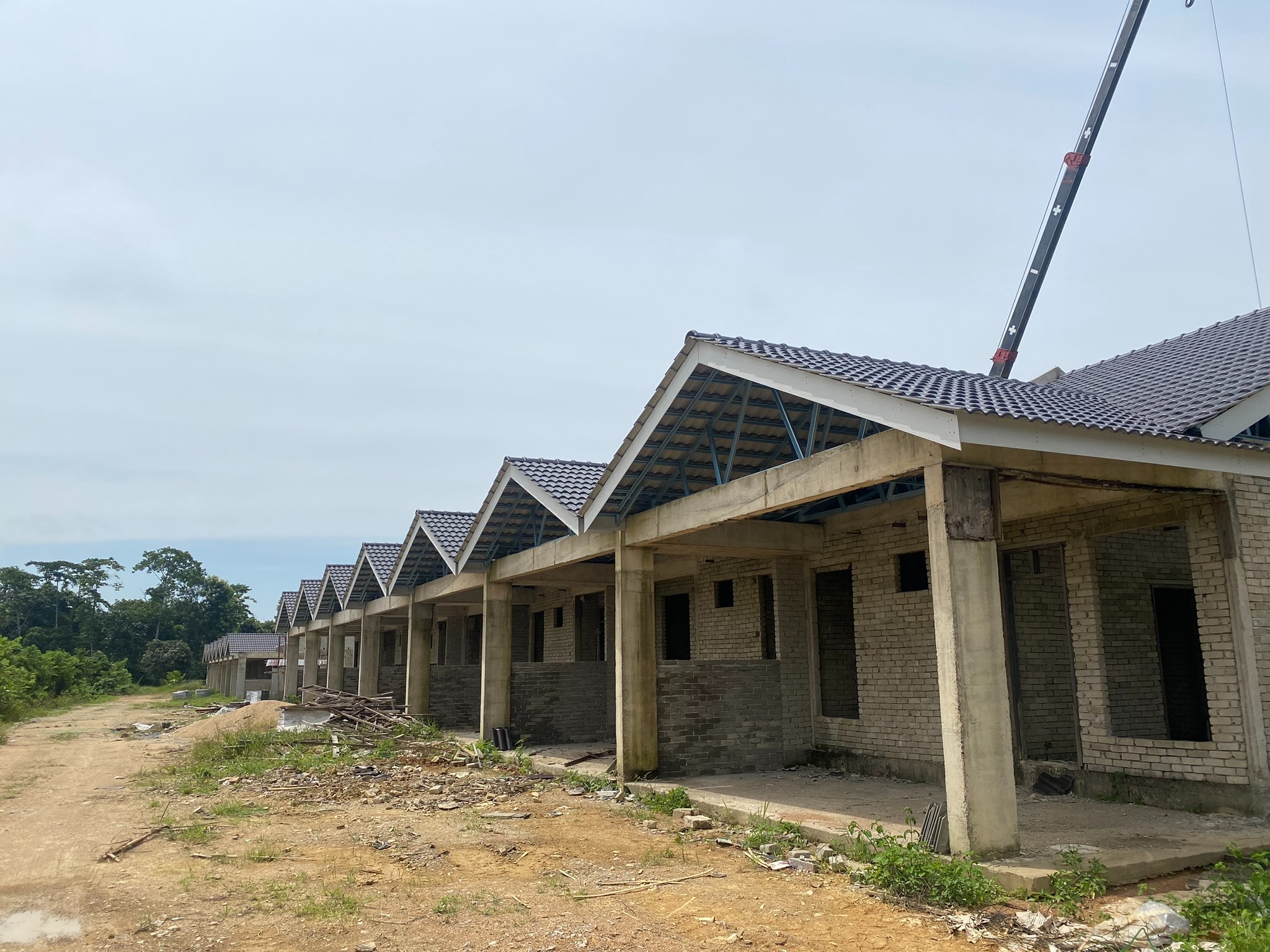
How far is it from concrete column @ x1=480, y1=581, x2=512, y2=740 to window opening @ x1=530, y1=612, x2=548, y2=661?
5068 millimetres

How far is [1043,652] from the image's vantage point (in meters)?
11.3

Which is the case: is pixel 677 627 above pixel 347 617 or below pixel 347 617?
below

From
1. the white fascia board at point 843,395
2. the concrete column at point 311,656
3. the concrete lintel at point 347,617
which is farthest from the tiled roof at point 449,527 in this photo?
the concrete column at point 311,656

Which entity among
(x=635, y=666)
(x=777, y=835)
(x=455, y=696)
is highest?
(x=635, y=666)

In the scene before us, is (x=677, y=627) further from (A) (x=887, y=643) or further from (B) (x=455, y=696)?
(B) (x=455, y=696)

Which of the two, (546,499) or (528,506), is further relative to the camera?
(528,506)

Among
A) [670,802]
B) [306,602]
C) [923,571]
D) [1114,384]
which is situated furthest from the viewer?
[306,602]

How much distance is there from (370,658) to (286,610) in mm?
14118

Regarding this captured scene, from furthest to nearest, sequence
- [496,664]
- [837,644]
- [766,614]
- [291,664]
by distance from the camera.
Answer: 1. [291,664]
2. [496,664]
3. [766,614]
4. [837,644]

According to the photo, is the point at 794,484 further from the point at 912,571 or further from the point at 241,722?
the point at 241,722

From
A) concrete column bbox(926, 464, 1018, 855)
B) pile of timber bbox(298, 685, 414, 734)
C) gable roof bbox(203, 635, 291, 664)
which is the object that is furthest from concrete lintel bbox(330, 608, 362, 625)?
concrete column bbox(926, 464, 1018, 855)

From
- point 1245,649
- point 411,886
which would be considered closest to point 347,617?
point 411,886

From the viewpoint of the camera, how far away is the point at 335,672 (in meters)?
29.6

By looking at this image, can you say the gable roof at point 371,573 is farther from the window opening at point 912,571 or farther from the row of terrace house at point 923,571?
the window opening at point 912,571
